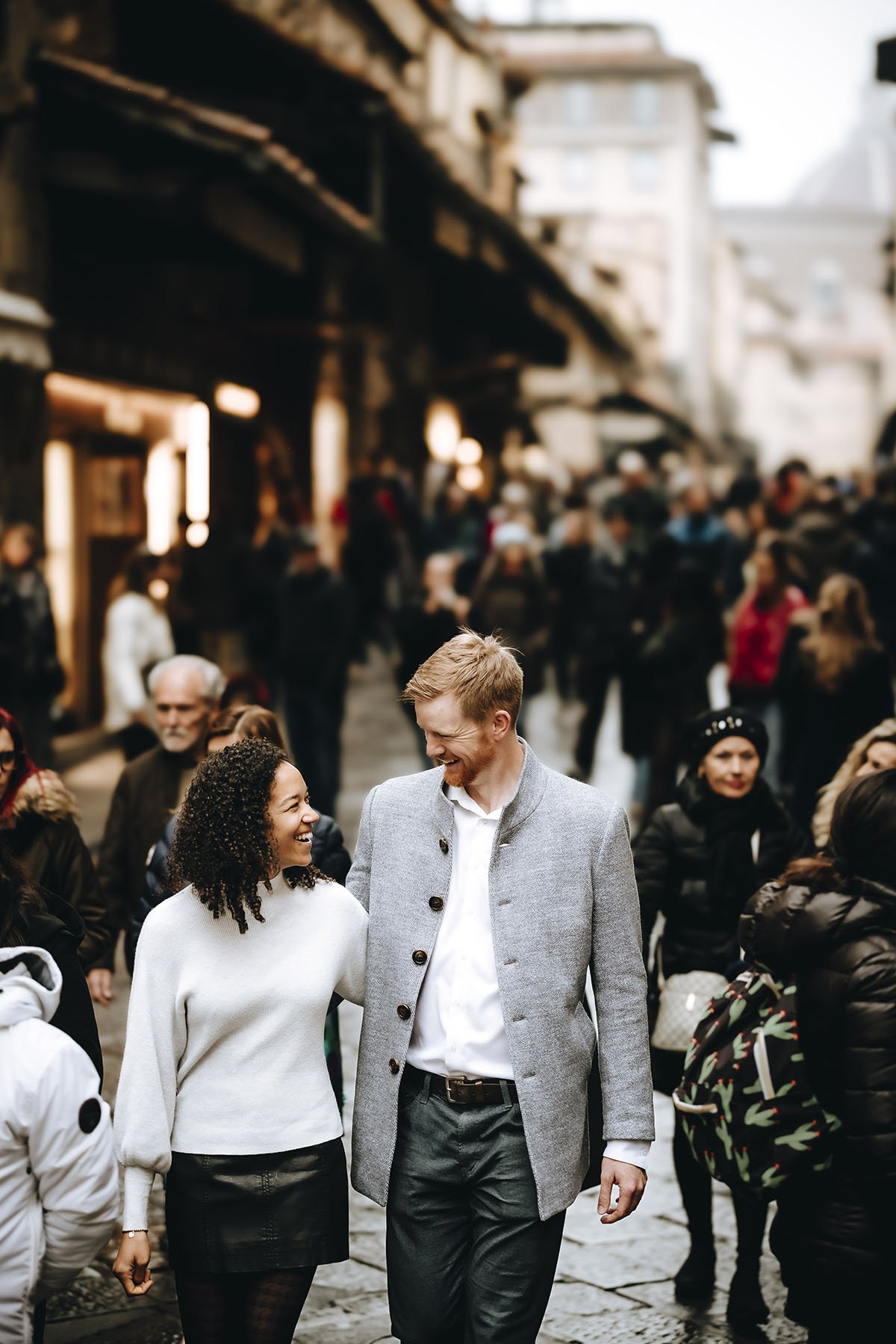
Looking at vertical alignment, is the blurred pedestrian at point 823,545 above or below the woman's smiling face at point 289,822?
above

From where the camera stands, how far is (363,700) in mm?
15867

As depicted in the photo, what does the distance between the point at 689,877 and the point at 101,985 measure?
1710mm

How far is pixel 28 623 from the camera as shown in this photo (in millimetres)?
9953

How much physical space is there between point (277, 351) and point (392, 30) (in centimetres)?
571

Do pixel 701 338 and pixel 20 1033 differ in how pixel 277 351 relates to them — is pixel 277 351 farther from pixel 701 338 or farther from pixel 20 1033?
pixel 701 338

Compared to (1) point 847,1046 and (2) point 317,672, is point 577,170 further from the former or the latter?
(1) point 847,1046

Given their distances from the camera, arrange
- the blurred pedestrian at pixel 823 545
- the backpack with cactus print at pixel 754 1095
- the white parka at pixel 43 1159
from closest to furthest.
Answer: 1. the white parka at pixel 43 1159
2. the backpack with cactus print at pixel 754 1095
3. the blurred pedestrian at pixel 823 545

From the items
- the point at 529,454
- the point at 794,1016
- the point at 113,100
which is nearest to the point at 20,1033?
the point at 794,1016

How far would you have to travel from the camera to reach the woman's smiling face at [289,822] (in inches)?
134

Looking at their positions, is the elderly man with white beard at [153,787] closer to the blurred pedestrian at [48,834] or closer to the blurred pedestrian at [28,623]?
the blurred pedestrian at [48,834]

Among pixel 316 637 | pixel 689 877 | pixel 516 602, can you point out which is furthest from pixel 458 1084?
pixel 516 602

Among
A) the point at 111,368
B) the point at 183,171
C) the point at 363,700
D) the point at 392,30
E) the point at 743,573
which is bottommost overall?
the point at 363,700

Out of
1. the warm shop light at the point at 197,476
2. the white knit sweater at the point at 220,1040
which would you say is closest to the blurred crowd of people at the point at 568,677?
the white knit sweater at the point at 220,1040

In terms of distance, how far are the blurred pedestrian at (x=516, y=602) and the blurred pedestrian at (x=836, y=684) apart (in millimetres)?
3448
